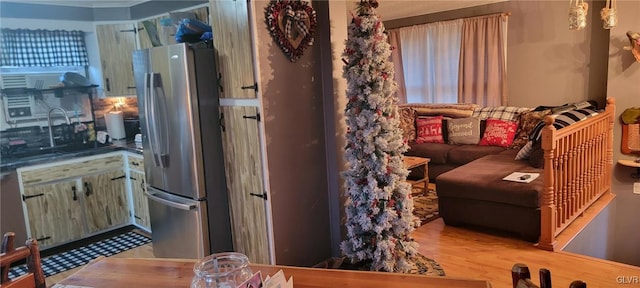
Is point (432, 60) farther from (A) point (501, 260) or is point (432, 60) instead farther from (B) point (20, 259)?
(B) point (20, 259)

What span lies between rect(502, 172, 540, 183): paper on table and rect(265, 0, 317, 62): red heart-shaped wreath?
83.2 inches

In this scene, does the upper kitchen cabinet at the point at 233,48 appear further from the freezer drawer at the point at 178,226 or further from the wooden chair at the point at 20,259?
the wooden chair at the point at 20,259

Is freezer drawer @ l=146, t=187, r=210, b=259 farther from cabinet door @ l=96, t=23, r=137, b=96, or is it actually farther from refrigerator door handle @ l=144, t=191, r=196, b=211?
cabinet door @ l=96, t=23, r=137, b=96

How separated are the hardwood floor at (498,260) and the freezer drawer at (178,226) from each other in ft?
2.04

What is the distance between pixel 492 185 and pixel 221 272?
10.2 ft

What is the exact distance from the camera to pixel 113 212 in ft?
14.5

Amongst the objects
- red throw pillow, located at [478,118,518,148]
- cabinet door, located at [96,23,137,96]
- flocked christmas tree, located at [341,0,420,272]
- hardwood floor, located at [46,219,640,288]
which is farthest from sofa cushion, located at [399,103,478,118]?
cabinet door, located at [96,23,137,96]

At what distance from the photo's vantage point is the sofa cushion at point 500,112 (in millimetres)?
Result: 5543

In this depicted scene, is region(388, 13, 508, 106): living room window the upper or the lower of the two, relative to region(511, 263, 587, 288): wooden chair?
upper

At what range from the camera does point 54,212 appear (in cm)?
395

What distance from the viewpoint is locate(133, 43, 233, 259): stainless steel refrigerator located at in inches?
116

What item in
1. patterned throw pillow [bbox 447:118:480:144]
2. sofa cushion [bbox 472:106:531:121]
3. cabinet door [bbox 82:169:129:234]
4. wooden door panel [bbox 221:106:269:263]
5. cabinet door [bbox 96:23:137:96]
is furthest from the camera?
patterned throw pillow [bbox 447:118:480:144]

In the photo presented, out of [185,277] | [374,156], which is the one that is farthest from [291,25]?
[185,277]

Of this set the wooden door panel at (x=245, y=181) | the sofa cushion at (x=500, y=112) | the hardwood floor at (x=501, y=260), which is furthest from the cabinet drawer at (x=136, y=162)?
the sofa cushion at (x=500, y=112)
